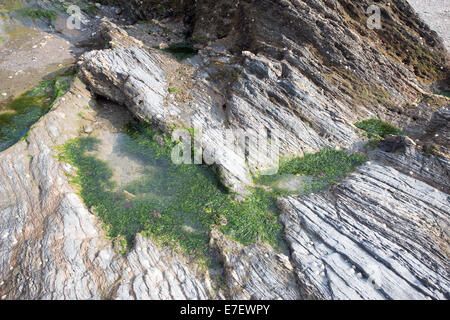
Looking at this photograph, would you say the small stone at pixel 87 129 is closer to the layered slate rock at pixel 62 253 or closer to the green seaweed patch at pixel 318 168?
the layered slate rock at pixel 62 253

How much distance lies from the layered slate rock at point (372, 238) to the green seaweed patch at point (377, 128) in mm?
3105

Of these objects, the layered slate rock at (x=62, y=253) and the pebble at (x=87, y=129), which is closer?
the layered slate rock at (x=62, y=253)

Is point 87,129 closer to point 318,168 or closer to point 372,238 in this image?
point 318,168

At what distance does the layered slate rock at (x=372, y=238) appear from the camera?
10117 millimetres

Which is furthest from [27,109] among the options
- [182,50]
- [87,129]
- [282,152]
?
[282,152]

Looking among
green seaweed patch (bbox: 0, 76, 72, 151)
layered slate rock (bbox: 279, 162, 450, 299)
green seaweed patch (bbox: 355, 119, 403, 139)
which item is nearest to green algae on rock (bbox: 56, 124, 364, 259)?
layered slate rock (bbox: 279, 162, 450, 299)

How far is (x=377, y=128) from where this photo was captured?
16328mm

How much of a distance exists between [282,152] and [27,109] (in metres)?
15.9

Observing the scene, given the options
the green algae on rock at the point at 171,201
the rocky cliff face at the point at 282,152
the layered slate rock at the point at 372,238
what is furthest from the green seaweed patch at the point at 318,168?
the layered slate rock at the point at 372,238

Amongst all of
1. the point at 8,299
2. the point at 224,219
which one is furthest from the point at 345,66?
the point at 8,299

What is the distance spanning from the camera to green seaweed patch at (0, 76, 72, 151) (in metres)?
16.5

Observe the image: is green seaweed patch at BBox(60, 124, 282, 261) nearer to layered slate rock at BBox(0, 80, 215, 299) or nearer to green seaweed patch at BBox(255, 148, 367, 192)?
layered slate rock at BBox(0, 80, 215, 299)
